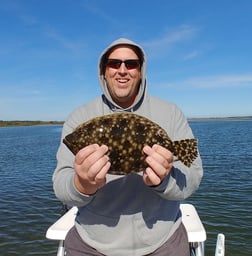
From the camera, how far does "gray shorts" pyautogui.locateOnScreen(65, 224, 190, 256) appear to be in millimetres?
4168

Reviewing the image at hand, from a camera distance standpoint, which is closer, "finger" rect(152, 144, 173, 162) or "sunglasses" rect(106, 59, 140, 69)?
"finger" rect(152, 144, 173, 162)

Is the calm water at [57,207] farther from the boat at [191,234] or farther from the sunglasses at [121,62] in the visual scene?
the sunglasses at [121,62]

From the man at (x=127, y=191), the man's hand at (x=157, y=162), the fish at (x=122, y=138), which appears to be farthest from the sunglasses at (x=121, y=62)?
the man's hand at (x=157, y=162)

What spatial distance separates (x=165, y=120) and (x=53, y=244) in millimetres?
9116

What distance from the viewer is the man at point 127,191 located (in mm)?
3980

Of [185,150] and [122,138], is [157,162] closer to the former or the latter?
[122,138]

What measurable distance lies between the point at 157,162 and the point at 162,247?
1341 millimetres

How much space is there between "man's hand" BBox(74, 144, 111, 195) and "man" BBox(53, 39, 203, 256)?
0.20 meters

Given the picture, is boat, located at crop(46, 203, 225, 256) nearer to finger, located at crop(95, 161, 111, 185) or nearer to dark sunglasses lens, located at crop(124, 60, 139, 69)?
finger, located at crop(95, 161, 111, 185)

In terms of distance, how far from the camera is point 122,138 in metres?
3.64

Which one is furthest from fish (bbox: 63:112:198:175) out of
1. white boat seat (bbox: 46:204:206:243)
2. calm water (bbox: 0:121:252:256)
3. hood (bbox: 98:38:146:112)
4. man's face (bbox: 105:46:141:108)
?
calm water (bbox: 0:121:252:256)

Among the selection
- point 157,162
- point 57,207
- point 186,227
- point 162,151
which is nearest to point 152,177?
point 157,162

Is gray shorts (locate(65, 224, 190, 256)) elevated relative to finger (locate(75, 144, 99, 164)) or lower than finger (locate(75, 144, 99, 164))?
lower

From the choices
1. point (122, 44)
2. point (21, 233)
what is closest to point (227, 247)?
point (21, 233)
